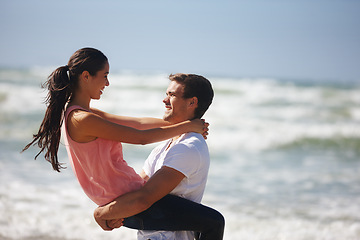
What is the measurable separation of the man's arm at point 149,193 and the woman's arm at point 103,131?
0.22 m

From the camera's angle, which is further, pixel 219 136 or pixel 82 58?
pixel 219 136

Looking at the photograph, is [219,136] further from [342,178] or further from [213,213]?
[213,213]

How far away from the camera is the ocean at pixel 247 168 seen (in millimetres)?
5176

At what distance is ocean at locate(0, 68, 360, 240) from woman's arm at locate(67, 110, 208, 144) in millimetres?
427

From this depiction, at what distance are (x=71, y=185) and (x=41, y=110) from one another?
397 inches

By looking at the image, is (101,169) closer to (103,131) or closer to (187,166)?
(103,131)

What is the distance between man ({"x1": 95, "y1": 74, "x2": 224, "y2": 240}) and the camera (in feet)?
8.06

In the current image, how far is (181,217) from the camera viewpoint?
8.21 feet

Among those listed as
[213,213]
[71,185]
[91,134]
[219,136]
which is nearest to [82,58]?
[91,134]

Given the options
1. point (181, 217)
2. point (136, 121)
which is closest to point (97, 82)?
point (136, 121)

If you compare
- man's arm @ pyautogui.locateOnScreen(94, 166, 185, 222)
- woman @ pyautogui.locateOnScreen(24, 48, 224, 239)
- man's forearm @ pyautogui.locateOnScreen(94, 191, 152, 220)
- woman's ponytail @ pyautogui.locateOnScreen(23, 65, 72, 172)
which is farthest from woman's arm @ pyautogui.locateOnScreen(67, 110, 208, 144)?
man's forearm @ pyautogui.locateOnScreen(94, 191, 152, 220)

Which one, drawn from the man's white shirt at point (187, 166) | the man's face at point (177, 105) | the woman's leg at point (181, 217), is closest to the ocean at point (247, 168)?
the man's face at point (177, 105)

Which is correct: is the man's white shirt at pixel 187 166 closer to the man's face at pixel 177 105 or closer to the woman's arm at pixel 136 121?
the man's face at pixel 177 105

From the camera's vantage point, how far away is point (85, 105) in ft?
8.49
